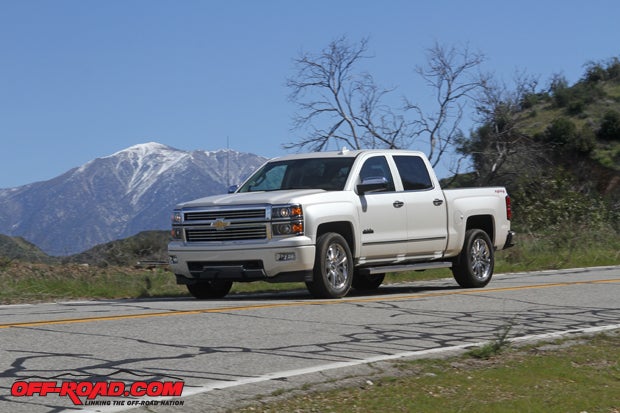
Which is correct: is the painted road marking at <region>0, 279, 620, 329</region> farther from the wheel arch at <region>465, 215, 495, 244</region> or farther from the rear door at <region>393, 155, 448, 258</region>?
the wheel arch at <region>465, 215, 495, 244</region>

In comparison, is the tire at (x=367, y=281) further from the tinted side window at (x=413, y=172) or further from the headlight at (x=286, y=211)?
the headlight at (x=286, y=211)

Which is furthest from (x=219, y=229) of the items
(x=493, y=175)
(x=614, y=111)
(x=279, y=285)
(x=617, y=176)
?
(x=614, y=111)

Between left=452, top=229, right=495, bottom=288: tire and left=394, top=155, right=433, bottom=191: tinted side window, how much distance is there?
1109 millimetres

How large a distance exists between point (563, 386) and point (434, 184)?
806 centimetres

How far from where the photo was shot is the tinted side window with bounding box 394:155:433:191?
48.8 feet

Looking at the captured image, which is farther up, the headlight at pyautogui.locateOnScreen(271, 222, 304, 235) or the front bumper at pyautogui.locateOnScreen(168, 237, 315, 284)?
the headlight at pyautogui.locateOnScreen(271, 222, 304, 235)

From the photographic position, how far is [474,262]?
15578 mm

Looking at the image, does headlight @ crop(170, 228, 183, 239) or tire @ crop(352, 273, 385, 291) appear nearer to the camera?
headlight @ crop(170, 228, 183, 239)

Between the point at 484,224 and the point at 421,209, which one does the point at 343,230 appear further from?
the point at 484,224

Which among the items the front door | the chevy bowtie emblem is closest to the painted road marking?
the front door

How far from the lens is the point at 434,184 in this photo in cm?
1531

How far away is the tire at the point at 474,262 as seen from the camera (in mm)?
15383

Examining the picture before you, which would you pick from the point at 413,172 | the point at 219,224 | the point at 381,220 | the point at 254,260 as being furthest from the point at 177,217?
the point at 413,172

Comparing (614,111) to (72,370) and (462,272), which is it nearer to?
(462,272)
